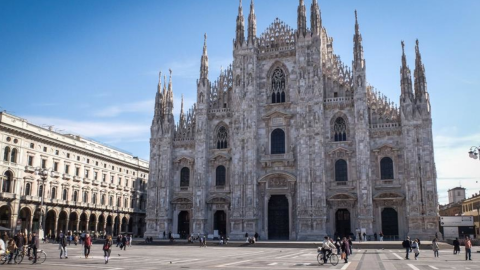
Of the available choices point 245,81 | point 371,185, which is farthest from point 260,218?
point 245,81

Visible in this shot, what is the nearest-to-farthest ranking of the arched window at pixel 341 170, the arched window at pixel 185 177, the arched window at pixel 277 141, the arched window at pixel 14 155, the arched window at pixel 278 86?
1. the arched window at pixel 341 170
2. the arched window at pixel 277 141
3. the arched window at pixel 278 86
4. the arched window at pixel 185 177
5. the arched window at pixel 14 155

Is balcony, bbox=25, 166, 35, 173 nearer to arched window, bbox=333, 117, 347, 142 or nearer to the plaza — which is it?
the plaza

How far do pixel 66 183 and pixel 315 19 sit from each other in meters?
38.6

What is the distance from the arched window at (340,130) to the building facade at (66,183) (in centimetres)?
2885

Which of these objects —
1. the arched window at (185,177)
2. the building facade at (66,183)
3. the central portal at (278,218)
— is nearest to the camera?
the central portal at (278,218)

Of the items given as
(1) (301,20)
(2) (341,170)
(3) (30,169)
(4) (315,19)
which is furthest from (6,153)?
(4) (315,19)

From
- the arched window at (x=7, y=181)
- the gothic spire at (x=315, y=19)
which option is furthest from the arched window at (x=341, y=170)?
the arched window at (x=7, y=181)

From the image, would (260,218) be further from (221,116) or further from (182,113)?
(182,113)

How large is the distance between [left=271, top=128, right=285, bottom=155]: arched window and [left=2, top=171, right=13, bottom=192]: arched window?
2999 centimetres

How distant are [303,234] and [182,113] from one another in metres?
20.4

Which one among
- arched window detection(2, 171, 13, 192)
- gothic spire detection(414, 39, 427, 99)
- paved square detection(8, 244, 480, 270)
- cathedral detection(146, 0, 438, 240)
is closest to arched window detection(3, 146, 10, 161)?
arched window detection(2, 171, 13, 192)

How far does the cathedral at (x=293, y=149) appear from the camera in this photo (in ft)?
144

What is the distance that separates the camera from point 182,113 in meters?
54.8

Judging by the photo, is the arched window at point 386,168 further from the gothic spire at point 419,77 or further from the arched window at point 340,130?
the gothic spire at point 419,77
